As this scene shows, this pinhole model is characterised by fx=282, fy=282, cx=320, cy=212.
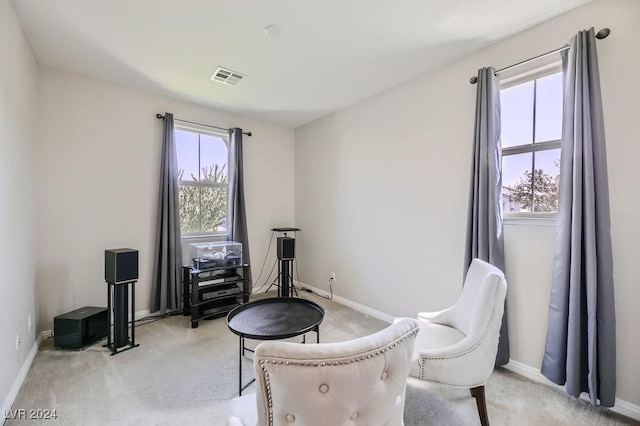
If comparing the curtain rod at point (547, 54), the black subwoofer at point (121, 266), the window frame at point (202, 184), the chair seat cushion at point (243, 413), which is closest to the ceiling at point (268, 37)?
the curtain rod at point (547, 54)

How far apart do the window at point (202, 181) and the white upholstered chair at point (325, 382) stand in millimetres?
3293

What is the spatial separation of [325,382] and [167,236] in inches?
124

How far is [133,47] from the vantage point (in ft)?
7.98

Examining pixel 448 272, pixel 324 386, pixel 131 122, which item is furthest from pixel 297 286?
pixel 324 386

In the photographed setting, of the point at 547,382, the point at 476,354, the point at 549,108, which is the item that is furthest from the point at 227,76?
the point at 547,382

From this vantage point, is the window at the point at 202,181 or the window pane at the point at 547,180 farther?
the window at the point at 202,181

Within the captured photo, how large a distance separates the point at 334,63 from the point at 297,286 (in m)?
3.34

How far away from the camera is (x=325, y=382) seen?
81 centimetres

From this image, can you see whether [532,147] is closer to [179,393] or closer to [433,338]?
[433,338]

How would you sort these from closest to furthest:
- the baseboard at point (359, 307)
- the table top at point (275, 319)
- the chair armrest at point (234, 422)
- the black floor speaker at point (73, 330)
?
1. the chair armrest at point (234, 422)
2. the table top at point (275, 319)
3. the black floor speaker at point (73, 330)
4. the baseboard at point (359, 307)

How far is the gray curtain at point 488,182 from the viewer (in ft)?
7.43

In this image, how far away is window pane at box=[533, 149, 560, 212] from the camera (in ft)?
7.05

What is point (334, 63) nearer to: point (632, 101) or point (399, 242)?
point (399, 242)

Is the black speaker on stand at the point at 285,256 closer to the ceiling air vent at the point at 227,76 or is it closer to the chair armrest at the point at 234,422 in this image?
the ceiling air vent at the point at 227,76
